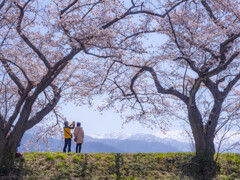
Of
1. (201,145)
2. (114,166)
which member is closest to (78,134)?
(114,166)

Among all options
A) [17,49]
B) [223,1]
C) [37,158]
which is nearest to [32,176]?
[37,158]

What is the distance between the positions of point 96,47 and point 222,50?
6.35 m

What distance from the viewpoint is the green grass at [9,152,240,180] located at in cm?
1031

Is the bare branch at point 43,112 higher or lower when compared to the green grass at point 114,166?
higher

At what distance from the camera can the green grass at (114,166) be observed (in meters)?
10.3

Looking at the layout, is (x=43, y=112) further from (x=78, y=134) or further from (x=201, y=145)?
(x=201, y=145)

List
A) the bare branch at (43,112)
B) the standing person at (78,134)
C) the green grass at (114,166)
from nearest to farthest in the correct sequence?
the green grass at (114,166), the bare branch at (43,112), the standing person at (78,134)

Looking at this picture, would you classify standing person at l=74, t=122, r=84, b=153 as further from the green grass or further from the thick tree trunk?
the thick tree trunk

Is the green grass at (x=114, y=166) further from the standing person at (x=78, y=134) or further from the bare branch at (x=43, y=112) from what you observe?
the standing person at (x=78, y=134)

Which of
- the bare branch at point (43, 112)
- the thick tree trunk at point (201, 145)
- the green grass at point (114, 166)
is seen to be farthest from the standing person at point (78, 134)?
the thick tree trunk at point (201, 145)

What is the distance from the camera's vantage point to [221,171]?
11.6 meters

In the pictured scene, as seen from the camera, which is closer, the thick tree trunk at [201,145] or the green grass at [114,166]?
the green grass at [114,166]

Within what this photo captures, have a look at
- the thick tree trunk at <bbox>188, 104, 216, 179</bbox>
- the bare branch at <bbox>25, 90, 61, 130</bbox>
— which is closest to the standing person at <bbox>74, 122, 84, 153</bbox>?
the bare branch at <bbox>25, 90, 61, 130</bbox>

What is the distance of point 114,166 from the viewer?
37.6 ft
